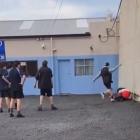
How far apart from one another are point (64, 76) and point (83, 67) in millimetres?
1291

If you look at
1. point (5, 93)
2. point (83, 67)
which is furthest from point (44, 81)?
point (83, 67)

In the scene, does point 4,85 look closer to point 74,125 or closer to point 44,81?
point 44,81

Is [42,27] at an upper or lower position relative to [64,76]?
upper

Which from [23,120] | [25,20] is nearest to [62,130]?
[23,120]

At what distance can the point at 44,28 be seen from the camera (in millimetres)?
36594

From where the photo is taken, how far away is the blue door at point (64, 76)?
1331 inches

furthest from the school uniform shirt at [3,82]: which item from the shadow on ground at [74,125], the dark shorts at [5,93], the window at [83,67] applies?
the window at [83,67]

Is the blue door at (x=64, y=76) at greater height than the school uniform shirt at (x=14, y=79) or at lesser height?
lesser

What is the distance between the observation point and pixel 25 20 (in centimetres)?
4066

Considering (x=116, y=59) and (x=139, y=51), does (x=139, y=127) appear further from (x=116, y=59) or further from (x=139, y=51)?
(x=116, y=59)

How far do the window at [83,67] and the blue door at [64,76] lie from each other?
511 mm

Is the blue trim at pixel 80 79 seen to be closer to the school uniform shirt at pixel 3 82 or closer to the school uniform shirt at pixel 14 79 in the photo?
the school uniform shirt at pixel 3 82

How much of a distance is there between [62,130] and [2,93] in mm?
6716

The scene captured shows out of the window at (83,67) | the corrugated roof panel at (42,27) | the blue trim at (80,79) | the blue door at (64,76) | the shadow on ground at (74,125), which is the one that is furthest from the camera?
the corrugated roof panel at (42,27)
